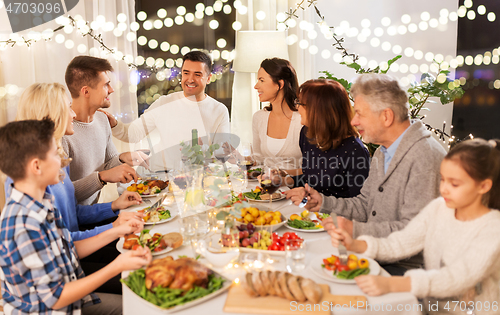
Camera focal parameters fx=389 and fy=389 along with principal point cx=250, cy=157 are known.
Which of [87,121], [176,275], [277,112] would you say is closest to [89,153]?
[87,121]

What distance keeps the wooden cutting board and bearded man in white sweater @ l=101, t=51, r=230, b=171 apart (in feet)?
8.23

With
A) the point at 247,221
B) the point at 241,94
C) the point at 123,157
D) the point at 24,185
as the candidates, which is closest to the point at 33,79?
the point at 123,157

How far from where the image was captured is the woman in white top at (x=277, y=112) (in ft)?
10.1

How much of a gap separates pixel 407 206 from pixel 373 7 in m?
3.07

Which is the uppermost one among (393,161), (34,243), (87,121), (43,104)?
(43,104)

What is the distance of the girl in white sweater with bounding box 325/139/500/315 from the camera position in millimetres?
1144

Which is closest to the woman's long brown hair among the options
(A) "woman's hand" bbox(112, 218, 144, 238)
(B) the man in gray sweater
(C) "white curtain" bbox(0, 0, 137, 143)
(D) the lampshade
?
(B) the man in gray sweater

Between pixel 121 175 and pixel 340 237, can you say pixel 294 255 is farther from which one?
pixel 121 175

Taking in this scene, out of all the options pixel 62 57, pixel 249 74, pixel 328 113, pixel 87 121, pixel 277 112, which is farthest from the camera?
pixel 249 74

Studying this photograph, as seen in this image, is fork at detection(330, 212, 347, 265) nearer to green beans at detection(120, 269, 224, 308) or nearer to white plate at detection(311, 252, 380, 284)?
white plate at detection(311, 252, 380, 284)

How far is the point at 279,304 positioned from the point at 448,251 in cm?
63

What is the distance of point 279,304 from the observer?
1.03 m

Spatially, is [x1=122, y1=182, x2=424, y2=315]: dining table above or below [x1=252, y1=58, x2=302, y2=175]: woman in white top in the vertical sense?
below

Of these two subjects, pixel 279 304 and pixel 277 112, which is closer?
pixel 279 304
